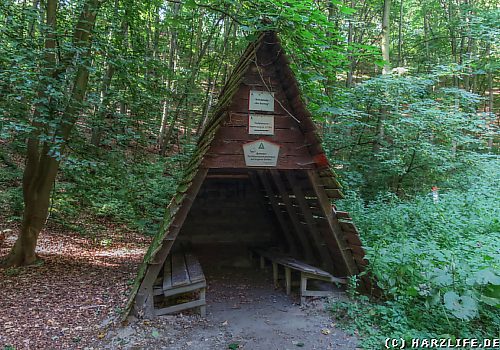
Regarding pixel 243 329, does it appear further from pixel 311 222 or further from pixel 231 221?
pixel 231 221

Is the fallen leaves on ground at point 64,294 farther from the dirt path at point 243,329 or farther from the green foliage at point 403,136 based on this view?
the green foliage at point 403,136

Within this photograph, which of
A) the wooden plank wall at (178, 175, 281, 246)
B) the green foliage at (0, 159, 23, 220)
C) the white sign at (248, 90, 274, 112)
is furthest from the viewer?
the green foliage at (0, 159, 23, 220)

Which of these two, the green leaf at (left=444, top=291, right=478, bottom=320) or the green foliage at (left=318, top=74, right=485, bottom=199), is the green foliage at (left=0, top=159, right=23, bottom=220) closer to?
the green foliage at (left=318, top=74, right=485, bottom=199)

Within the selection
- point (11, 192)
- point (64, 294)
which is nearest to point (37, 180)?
point (64, 294)

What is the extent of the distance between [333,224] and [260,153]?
1.37m

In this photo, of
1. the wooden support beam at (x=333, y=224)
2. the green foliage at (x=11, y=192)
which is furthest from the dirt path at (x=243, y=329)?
the green foliage at (x=11, y=192)

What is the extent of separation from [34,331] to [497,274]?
484cm

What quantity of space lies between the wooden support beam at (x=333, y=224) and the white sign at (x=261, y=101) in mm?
1000

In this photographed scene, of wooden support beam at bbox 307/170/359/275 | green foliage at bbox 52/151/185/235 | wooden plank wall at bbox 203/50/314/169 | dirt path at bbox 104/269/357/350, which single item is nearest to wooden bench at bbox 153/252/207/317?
dirt path at bbox 104/269/357/350

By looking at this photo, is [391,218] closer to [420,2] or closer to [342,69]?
[342,69]

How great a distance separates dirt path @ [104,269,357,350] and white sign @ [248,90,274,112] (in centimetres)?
267

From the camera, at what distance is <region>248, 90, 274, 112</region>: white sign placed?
13.9ft

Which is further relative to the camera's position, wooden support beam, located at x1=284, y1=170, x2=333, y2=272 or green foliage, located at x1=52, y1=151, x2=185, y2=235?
green foliage, located at x1=52, y1=151, x2=185, y2=235

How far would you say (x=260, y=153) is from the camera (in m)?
Result: 4.23
